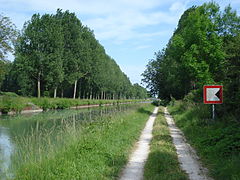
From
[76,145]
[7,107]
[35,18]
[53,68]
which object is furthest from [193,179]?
[35,18]

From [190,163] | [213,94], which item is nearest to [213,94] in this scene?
[213,94]

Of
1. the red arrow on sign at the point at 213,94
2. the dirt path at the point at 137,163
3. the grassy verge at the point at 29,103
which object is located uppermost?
the red arrow on sign at the point at 213,94

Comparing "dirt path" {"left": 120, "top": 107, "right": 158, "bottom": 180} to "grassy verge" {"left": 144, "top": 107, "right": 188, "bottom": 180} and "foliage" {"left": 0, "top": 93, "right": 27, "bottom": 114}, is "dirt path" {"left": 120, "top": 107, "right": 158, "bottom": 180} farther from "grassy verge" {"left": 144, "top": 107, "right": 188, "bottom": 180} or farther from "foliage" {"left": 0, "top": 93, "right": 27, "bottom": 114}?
"foliage" {"left": 0, "top": 93, "right": 27, "bottom": 114}

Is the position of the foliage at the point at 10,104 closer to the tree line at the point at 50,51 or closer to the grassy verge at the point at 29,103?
the grassy verge at the point at 29,103

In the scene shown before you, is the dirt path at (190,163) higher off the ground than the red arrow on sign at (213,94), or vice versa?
the red arrow on sign at (213,94)

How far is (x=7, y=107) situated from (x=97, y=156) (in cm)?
2867

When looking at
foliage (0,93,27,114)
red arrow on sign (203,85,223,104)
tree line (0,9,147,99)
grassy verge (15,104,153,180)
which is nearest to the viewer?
grassy verge (15,104,153,180)

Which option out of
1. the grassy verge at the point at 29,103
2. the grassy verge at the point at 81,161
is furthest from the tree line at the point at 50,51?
the grassy verge at the point at 81,161

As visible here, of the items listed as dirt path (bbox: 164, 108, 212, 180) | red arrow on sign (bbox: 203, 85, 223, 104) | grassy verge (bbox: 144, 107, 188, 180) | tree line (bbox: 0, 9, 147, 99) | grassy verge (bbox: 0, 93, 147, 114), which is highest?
tree line (bbox: 0, 9, 147, 99)

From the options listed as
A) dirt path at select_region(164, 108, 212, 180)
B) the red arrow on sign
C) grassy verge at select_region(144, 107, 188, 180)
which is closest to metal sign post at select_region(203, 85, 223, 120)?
the red arrow on sign

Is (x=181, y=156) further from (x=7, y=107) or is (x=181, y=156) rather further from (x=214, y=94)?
(x=7, y=107)

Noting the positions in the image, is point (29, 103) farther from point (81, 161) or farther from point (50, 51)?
point (81, 161)

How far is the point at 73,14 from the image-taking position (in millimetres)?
58312

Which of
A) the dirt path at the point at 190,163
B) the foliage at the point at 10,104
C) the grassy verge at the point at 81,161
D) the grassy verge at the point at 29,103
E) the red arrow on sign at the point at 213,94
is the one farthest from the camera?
A: the grassy verge at the point at 29,103
